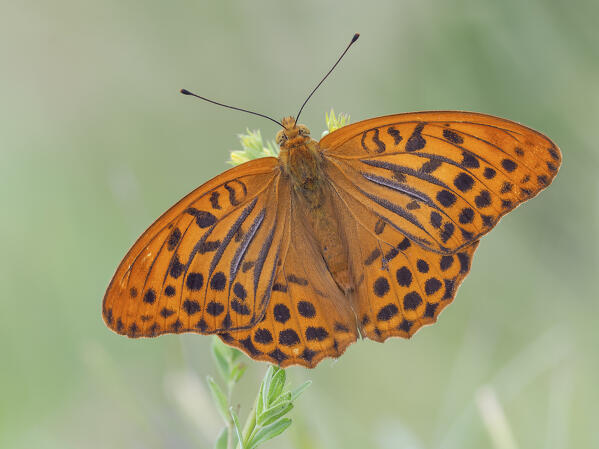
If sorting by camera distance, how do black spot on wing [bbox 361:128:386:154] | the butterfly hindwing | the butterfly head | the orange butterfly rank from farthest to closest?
the butterfly head, black spot on wing [bbox 361:128:386:154], the butterfly hindwing, the orange butterfly

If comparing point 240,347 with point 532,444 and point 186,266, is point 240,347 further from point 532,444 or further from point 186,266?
point 532,444

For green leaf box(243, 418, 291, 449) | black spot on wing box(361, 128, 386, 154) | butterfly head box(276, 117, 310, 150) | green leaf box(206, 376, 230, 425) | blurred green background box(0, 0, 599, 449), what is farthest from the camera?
blurred green background box(0, 0, 599, 449)

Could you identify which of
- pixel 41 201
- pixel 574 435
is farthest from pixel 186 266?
pixel 41 201

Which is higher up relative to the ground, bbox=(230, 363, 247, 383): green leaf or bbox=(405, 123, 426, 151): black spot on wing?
bbox=(405, 123, 426, 151): black spot on wing

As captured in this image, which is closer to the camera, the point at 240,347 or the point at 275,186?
the point at 240,347

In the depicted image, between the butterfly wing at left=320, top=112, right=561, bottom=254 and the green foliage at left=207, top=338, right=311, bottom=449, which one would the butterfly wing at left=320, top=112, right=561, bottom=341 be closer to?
the butterfly wing at left=320, top=112, right=561, bottom=254

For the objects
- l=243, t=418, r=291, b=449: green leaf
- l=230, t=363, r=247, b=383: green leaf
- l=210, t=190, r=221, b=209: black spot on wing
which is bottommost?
l=243, t=418, r=291, b=449: green leaf

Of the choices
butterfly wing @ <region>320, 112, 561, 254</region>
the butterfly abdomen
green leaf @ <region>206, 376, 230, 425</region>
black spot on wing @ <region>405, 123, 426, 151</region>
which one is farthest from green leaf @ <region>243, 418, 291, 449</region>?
black spot on wing @ <region>405, 123, 426, 151</region>

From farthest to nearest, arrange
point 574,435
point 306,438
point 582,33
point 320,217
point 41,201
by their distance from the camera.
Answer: point 41,201
point 582,33
point 574,435
point 320,217
point 306,438

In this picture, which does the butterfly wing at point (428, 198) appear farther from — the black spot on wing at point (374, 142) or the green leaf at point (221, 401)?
the green leaf at point (221, 401)

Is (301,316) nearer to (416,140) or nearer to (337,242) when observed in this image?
(337,242)
